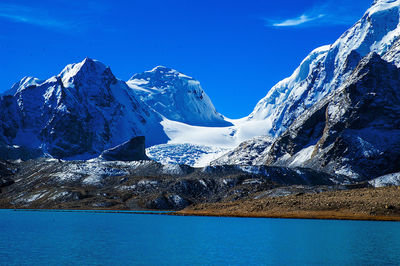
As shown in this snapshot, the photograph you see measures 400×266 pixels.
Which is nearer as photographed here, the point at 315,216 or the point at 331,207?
the point at 315,216

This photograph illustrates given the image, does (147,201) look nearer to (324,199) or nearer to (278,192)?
(278,192)

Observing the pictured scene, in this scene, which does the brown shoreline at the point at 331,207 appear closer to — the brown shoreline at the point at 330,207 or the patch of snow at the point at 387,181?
the brown shoreline at the point at 330,207

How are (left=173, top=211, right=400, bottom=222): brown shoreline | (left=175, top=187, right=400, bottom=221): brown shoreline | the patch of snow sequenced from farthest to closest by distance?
the patch of snow → (left=175, top=187, right=400, bottom=221): brown shoreline → (left=173, top=211, right=400, bottom=222): brown shoreline

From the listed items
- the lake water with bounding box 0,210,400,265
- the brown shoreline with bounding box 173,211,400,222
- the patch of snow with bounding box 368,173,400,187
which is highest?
the patch of snow with bounding box 368,173,400,187

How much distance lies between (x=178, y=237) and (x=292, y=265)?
2746 centimetres

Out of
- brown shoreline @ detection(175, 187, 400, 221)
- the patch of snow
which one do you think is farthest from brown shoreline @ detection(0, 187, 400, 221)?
the patch of snow

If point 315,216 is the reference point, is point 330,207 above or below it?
above

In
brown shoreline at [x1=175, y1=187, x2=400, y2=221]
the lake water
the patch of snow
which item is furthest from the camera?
the patch of snow

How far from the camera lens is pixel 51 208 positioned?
183000 mm

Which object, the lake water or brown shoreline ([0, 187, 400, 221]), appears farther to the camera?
brown shoreline ([0, 187, 400, 221])

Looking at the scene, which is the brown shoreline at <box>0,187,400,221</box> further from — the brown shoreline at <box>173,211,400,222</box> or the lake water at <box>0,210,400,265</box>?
the lake water at <box>0,210,400,265</box>

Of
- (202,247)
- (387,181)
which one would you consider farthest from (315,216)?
(387,181)

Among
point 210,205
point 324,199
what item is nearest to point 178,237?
point 324,199

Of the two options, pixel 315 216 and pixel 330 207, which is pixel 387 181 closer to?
pixel 330 207
